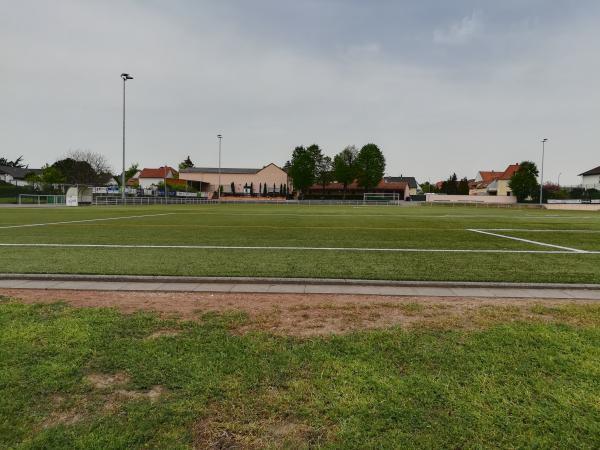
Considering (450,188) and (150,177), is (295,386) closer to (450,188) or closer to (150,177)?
(450,188)

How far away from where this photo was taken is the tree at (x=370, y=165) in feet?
287

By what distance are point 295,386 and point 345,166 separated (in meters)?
88.4

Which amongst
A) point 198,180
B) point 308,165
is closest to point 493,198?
point 308,165

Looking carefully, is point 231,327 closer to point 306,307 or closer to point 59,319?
point 306,307

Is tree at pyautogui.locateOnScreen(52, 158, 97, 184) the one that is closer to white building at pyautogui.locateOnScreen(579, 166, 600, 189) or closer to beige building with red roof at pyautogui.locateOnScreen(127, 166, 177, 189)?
beige building with red roof at pyautogui.locateOnScreen(127, 166, 177, 189)

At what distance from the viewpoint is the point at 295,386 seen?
3.00 m

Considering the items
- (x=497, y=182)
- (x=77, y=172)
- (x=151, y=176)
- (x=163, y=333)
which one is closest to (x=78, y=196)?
(x=77, y=172)

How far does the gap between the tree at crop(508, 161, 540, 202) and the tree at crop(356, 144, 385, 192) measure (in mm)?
27432

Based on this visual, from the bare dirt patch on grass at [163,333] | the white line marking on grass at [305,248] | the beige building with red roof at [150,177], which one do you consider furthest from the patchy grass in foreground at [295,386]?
the beige building with red roof at [150,177]

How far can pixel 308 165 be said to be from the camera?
89.1 meters

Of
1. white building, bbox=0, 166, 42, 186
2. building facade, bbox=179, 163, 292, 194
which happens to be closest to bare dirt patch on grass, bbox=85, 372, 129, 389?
building facade, bbox=179, 163, 292, 194

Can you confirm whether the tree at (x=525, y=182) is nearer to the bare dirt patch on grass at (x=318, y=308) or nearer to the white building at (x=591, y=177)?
the white building at (x=591, y=177)

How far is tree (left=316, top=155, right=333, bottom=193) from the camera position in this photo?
92.4 metres

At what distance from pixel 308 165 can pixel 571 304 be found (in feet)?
279
